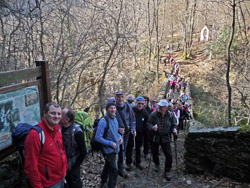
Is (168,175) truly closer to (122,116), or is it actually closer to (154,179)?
(154,179)

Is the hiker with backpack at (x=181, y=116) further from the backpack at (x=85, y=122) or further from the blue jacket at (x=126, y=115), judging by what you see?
the backpack at (x=85, y=122)

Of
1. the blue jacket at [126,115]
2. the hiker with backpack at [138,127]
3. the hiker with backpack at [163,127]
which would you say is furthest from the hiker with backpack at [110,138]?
the hiker with backpack at [138,127]

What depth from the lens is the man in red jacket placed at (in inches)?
89.0

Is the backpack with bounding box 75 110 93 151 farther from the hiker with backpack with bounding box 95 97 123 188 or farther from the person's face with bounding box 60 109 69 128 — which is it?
the person's face with bounding box 60 109 69 128

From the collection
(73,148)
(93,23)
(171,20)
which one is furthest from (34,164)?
(171,20)

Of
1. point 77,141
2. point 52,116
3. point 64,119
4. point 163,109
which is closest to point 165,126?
point 163,109

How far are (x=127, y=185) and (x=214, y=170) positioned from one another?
1.89 meters

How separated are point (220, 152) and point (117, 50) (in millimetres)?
5808

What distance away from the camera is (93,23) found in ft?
22.7

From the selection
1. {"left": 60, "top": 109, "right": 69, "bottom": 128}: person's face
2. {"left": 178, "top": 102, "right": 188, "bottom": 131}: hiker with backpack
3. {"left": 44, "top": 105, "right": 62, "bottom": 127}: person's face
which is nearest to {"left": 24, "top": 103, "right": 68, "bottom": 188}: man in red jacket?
{"left": 44, "top": 105, "right": 62, "bottom": 127}: person's face

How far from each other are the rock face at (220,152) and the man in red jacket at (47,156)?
3.14 m

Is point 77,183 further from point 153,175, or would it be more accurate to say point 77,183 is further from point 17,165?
point 153,175

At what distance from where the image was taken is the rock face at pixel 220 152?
4199mm

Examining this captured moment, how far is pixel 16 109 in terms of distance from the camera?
281 centimetres
